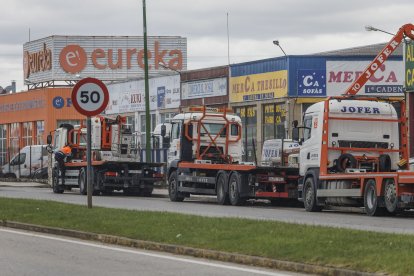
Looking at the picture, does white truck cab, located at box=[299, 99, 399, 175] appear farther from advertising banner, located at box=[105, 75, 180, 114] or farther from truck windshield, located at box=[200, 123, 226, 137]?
advertising banner, located at box=[105, 75, 180, 114]

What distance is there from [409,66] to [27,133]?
153 feet

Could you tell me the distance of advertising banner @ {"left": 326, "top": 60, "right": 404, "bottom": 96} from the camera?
56.1 meters

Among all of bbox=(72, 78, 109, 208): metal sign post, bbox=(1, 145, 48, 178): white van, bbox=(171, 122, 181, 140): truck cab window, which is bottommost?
bbox=(1, 145, 48, 178): white van

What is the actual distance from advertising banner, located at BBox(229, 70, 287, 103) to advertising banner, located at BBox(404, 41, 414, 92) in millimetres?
9377

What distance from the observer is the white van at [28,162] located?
62713 mm

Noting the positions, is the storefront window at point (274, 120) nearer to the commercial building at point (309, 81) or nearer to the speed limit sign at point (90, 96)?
the commercial building at point (309, 81)

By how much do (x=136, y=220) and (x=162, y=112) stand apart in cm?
4725

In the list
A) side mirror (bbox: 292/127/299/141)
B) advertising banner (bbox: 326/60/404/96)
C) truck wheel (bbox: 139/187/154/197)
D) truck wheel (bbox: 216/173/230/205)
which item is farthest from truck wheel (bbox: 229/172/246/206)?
advertising banner (bbox: 326/60/404/96)

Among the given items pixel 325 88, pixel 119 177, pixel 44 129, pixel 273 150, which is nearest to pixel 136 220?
pixel 273 150

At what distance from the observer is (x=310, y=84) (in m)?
55.7

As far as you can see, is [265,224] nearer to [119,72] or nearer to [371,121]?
[371,121]

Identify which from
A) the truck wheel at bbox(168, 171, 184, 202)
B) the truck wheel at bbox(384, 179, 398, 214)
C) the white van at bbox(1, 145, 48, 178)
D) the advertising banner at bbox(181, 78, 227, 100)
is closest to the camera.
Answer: the truck wheel at bbox(384, 179, 398, 214)

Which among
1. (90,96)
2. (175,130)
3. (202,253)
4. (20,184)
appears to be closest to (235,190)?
(175,130)

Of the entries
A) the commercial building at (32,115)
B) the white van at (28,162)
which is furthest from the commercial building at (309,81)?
the commercial building at (32,115)
